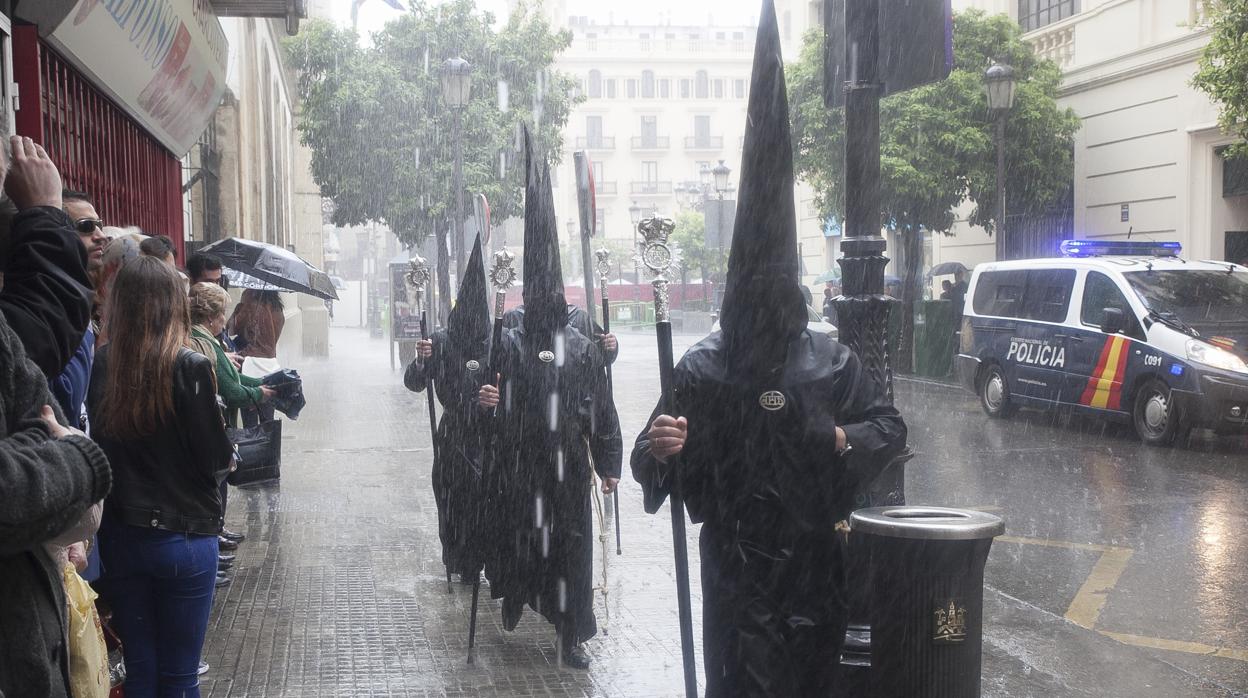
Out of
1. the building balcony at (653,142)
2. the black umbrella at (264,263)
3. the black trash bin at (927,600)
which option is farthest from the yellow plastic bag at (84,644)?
the building balcony at (653,142)

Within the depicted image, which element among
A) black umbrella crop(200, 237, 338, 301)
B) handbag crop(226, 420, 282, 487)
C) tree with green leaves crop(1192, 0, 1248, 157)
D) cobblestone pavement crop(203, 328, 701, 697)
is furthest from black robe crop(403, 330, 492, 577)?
tree with green leaves crop(1192, 0, 1248, 157)

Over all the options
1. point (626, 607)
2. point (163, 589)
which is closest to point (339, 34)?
point (626, 607)

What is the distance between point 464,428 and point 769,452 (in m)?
3.47

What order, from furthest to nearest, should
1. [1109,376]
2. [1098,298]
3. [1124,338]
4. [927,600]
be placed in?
[1098,298], [1109,376], [1124,338], [927,600]

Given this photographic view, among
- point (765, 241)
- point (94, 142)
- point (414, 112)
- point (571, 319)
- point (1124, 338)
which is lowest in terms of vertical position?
point (1124, 338)

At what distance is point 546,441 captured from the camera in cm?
601

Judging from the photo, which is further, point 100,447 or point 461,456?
point 461,456

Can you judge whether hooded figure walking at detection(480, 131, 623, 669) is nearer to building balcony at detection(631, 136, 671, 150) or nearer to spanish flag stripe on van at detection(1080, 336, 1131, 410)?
spanish flag stripe on van at detection(1080, 336, 1131, 410)

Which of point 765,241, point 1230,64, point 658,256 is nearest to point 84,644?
point 765,241

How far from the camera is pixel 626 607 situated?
6.82 meters

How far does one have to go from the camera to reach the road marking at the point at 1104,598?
6.04 meters

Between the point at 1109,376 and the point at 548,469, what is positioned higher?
the point at 548,469

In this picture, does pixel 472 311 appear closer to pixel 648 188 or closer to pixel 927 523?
pixel 927 523

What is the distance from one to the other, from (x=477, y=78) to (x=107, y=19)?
23884mm
